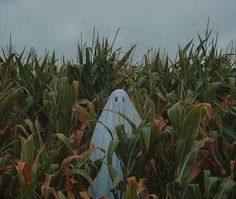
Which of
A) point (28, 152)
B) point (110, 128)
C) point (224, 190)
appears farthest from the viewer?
point (110, 128)

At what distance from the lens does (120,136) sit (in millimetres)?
2674

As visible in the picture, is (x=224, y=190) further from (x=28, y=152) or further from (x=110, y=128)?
(x=28, y=152)

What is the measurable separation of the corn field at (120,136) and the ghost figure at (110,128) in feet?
0.16

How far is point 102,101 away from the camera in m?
3.82

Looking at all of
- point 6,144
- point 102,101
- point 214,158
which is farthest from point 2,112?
point 214,158

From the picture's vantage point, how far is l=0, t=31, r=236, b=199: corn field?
2.64 metres

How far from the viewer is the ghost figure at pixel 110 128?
8.98 feet

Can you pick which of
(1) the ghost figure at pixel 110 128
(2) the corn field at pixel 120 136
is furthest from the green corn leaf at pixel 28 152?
(1) the ghost figure at pixel 110 128

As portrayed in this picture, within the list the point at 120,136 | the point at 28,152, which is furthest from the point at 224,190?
the point at 28,152

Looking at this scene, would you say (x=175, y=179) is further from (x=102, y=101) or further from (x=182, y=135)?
(x=102, y=101)

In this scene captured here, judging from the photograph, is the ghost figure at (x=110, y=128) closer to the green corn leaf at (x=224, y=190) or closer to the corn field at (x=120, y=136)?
the corn field at (x=120, y=136)

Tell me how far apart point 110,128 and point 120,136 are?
7.5 inches

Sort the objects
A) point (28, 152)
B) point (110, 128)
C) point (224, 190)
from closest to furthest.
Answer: point (28, 152) < point (224, 190) < point (110, 128)

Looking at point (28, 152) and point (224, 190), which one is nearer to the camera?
A: point (28, 152)
